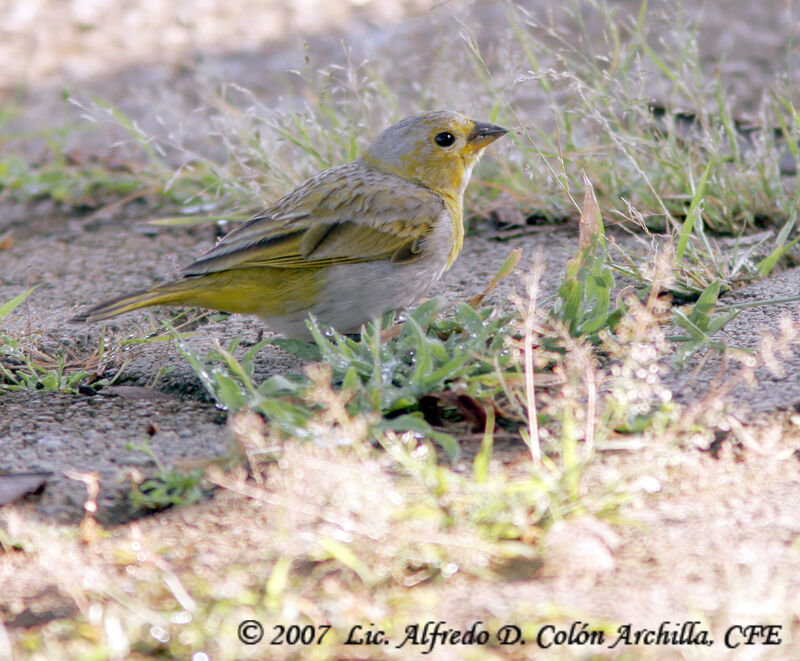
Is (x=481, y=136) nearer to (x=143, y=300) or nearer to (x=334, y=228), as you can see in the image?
(x=334, y=228)

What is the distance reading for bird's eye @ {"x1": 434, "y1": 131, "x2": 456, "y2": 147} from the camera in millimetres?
3955

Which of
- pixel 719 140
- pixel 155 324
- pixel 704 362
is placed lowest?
pixel 155 324

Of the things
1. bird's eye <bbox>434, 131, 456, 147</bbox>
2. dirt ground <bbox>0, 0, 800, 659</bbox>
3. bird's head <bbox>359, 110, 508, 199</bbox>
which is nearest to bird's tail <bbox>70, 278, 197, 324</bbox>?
dirt ground <bbox>0, 0, 800, 659</bbox>

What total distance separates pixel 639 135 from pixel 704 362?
5.38ft

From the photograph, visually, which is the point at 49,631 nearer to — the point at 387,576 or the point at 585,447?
the point at 387,576

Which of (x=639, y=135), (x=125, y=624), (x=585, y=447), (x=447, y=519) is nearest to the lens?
(x=125, y=624)

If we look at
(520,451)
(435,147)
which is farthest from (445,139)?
(520,451)

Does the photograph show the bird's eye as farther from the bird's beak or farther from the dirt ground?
the dirt ground

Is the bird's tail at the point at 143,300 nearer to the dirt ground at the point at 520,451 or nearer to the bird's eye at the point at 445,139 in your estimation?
the dirt ground at the point at 520,451

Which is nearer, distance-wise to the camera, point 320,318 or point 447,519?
point 447,519

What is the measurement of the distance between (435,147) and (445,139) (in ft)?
0.18

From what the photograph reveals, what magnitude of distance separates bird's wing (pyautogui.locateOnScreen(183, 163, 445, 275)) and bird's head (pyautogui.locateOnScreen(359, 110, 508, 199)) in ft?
0.45

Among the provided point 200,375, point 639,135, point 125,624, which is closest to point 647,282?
point 639,135

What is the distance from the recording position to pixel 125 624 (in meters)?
2.02
